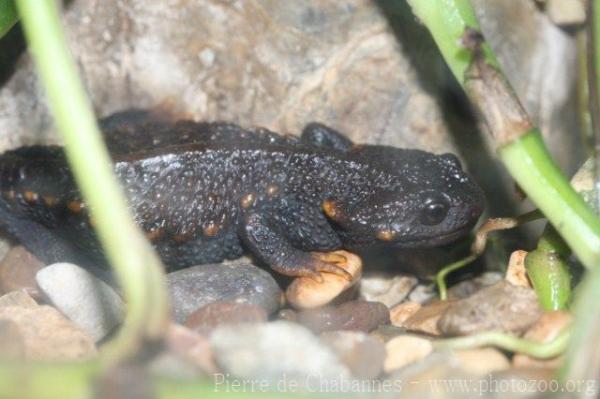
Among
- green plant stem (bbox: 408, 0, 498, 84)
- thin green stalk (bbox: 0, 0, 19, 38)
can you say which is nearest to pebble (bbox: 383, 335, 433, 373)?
green plant stem (bbox: 408, 0, 498, 84)

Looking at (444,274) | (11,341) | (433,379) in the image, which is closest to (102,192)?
(11,341)

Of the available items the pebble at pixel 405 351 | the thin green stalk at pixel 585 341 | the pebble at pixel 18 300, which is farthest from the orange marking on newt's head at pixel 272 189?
the thin green stalk at pixel 585 341

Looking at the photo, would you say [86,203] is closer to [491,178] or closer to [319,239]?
[319,239]

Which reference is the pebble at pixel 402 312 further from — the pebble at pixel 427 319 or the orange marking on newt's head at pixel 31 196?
the orange marking on newt's head at pixel 31 196

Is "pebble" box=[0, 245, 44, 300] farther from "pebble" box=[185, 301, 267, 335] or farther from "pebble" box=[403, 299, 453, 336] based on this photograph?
"pebble" box=[403, 299, 453, 336]

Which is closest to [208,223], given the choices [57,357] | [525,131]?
[57,357]

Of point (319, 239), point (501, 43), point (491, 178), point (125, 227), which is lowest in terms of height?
point (319, 239)

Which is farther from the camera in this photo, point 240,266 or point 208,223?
point 208,223
